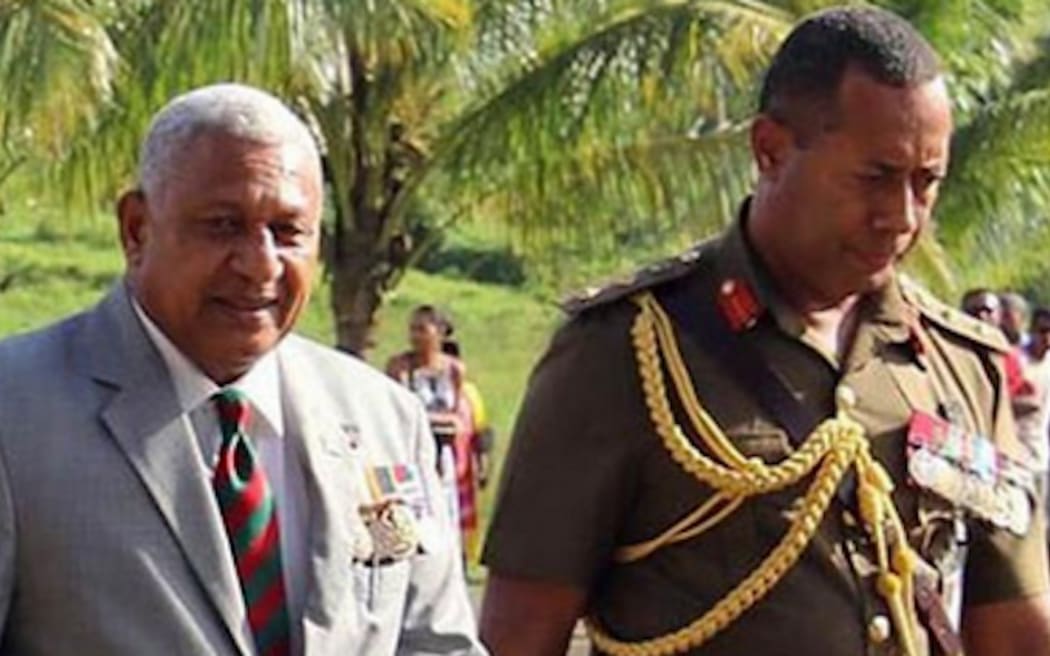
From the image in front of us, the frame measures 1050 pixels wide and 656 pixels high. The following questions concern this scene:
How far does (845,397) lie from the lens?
3721 millimetres

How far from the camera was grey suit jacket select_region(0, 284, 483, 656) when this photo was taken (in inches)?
119

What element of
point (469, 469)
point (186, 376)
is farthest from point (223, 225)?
point (469, 469)

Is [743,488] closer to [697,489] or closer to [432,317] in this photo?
[697,489]

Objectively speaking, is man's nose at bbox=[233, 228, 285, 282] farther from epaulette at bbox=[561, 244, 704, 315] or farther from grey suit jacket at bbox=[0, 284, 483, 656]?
epaulette at bbox=[561, 244, 704, 315]

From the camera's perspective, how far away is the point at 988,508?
151 inches

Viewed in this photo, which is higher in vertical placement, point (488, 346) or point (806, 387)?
point (806, 387)

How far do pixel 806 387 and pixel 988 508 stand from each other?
34cm

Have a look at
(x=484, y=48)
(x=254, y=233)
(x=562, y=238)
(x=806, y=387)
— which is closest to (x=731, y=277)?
(x=806, y=387)

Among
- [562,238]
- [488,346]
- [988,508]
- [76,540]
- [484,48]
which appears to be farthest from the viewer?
[488,346]

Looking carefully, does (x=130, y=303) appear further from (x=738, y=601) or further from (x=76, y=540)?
(x=738, y=601)

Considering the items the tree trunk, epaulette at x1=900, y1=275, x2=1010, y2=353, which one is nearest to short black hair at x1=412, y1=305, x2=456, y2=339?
the tree trunk

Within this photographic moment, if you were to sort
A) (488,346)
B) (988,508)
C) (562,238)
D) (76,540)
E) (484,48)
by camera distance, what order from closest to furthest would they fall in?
(76,540) → (988,508) → (484,48) → (562,238) → (488,346)

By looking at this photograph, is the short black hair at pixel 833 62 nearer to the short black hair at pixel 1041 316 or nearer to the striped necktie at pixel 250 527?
the striped necktie at pixel 250 527

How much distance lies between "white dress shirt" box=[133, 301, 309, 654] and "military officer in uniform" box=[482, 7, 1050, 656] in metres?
0.54
